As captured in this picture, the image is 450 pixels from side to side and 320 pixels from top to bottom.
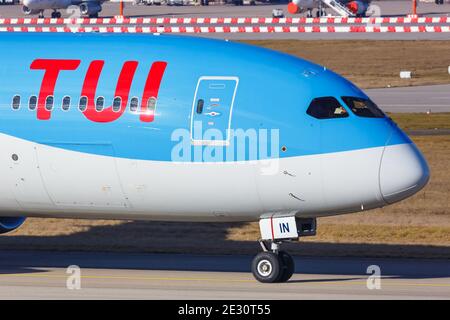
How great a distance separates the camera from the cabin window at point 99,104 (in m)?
23.7

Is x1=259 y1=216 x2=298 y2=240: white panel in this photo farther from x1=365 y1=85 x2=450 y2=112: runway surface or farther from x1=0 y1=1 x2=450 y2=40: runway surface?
x1=0 y1=1 x2=450 y2=40: runway surface

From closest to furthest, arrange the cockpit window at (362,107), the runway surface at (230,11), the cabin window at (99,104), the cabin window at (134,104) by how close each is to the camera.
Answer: the cockpit window at (362,107) → the cabin window at (134,104) → the cabin window at (99,104) → the runway surface at (230,11)

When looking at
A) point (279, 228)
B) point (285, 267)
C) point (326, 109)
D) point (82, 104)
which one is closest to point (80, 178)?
point (82, 104)

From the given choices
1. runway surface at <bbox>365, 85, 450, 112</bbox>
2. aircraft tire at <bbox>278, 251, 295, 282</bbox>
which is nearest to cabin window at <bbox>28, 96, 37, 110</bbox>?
aircraft tire at <bbox>278, 251, 295, 282</bbox>

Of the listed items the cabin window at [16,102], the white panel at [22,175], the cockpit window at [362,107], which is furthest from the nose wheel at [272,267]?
the cabin window at [16,102]

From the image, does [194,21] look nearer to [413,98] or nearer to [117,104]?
[413,98]

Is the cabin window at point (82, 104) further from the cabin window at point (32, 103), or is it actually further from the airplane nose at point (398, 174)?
the airplane nose at point (398, 174)

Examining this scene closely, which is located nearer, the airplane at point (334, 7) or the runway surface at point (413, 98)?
the runway surface at point (413, 98)

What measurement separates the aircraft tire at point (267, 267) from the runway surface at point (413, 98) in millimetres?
30693

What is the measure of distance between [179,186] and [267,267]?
2327mm

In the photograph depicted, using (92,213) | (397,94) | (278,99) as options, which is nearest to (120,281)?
(92,213)

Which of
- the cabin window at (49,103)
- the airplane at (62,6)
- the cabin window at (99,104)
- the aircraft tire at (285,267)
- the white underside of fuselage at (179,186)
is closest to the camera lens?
the white underside of fuselage at (179,186)

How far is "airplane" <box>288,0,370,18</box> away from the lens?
108562 mm
